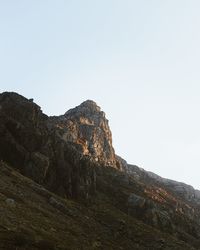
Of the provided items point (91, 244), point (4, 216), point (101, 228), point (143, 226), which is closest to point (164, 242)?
point (143, 226)

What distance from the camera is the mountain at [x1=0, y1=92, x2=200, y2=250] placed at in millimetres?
43625

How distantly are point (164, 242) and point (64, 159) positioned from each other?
28203mm

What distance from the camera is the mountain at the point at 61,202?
143 ft

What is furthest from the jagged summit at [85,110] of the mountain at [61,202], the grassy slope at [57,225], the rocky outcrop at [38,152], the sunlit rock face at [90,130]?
the grassy slope at [57,225]

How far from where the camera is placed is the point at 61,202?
6669 centimetres

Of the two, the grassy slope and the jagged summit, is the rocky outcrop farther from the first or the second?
the jagged summit

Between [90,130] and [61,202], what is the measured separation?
10594cm

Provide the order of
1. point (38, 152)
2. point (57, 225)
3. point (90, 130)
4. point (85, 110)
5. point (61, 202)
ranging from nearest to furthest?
point (57, 225) → point (61, 202) → point (38, 152) → point (90, 130) → point (85, 110)

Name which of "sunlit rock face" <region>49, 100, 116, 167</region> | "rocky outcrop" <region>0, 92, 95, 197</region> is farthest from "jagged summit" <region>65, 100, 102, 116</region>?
"rocky outcrop" <region>0, 92, 95, 197</region>

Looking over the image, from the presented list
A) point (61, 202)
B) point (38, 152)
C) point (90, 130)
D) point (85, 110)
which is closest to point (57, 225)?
point (61, 202)

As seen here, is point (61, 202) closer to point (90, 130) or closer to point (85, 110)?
point (90, 130)

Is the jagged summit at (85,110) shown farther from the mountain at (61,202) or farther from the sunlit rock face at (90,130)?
the mountain at (61,202)

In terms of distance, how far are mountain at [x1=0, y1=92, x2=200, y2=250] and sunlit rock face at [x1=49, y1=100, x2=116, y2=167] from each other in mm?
28633

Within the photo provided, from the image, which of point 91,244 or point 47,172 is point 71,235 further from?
point 47,172
